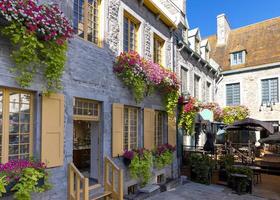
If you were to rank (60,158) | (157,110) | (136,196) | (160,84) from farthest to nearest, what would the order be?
(157,110) < (160,84) < (136,196) < (60,158)

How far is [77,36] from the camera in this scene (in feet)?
19.0

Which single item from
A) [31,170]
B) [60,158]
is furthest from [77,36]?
[31,170]

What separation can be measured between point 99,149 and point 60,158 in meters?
1.42

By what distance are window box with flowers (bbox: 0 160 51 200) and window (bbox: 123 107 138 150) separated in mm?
3356

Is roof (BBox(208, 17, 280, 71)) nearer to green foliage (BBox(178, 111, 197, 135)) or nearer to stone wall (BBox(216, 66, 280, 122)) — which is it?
stone wall (BBox(216, 66, 280, 122))

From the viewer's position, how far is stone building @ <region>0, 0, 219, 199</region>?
4.81 m

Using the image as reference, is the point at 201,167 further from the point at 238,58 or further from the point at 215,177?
the point at 238,58

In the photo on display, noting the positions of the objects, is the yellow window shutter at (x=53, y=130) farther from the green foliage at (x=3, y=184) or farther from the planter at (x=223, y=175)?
the planter at (x=223, y=175)

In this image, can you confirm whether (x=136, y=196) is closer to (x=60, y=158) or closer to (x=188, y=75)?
(x=60, y=158)

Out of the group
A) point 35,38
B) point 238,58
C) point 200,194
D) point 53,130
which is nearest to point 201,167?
point 200,194

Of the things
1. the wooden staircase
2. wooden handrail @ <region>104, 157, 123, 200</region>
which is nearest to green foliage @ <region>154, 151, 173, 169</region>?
the wooden staircase

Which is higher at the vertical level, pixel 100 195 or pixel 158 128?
pixel 158 128

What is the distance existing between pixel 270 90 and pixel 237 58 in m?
3.38

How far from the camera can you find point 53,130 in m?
5.06
